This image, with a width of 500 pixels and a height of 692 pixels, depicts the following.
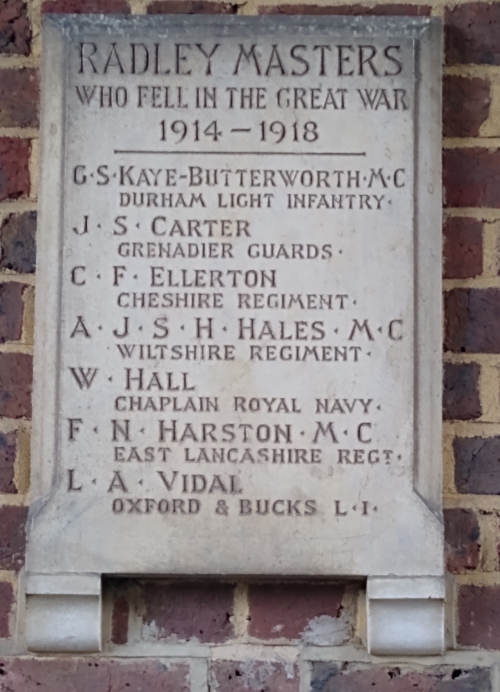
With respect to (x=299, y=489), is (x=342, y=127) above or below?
above

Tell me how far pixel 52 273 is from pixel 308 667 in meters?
0.68

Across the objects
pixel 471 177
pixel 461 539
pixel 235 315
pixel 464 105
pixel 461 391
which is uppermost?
pixel 464 105

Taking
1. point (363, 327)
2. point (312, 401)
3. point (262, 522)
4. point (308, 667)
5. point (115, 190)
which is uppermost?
point (115, 190)

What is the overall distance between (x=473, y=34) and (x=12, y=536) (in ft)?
3.34

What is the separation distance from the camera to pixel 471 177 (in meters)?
1.22

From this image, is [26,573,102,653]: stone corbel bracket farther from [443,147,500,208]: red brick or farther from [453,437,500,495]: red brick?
[443,147,500,208]: red brick

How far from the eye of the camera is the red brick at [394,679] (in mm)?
1168

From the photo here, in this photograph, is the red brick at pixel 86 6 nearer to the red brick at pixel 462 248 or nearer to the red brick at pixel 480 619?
the red brick at pixel 462 248

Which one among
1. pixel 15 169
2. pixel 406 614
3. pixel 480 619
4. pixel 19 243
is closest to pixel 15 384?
pixel 19 243

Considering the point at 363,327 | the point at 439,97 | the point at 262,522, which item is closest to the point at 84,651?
the point at 262,522

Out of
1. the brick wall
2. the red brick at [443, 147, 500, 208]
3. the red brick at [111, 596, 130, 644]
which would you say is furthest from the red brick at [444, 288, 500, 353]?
the red brick at [111, 596, 130, 644]

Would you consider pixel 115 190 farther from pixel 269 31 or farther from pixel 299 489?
pixel 299 489

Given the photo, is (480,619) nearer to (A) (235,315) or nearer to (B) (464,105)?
(A) (235,315)

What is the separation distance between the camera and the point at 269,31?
46.5 inches
